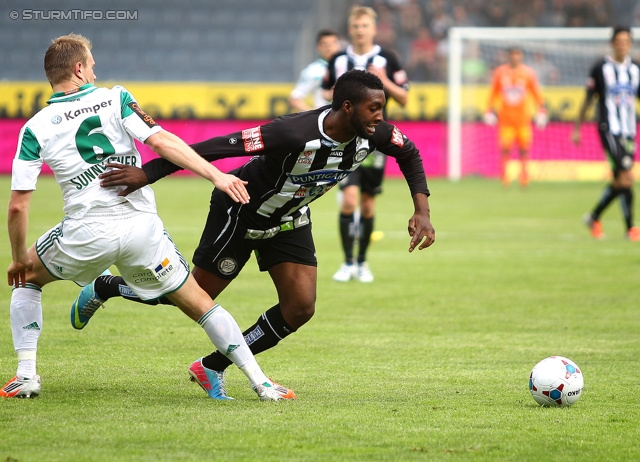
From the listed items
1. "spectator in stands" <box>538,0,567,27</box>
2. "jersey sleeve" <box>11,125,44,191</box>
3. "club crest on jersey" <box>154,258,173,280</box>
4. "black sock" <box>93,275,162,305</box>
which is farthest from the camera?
"spectator in stands" <box>538,0,567,27</box>

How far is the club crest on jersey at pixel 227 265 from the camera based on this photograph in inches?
228

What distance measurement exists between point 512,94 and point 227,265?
18467 millimetres

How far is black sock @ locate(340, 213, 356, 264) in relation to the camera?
1085 cm

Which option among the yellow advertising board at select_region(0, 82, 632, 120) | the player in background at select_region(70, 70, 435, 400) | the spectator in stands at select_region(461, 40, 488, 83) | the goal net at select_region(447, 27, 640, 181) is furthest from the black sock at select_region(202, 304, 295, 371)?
the spectator in stands at select_region(461, 40, 488, 83)

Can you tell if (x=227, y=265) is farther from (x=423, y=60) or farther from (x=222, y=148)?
(x=423, y=60)

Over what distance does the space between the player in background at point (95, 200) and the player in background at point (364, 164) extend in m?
5.44

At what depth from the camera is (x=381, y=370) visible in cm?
634

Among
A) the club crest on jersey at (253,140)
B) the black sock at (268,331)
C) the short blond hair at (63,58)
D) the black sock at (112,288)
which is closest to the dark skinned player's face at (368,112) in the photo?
the club crest on jersey at (253,140)

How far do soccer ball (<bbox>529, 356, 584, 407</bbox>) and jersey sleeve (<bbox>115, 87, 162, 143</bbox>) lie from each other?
238 cm

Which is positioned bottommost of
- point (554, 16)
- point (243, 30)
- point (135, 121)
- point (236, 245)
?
point (236, 245)

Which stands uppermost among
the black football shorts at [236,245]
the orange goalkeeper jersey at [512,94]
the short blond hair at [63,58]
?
the orange goalkeeper jersey at [512,94]

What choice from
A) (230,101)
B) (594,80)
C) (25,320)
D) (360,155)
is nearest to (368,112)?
(360,155)

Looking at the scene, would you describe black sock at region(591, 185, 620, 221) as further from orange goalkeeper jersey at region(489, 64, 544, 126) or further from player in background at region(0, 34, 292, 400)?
player in background at region(0, 34, 292, 400)

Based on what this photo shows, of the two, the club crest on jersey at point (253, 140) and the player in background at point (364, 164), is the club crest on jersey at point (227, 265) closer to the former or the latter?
the club crest on jersey at point (253, 140)
